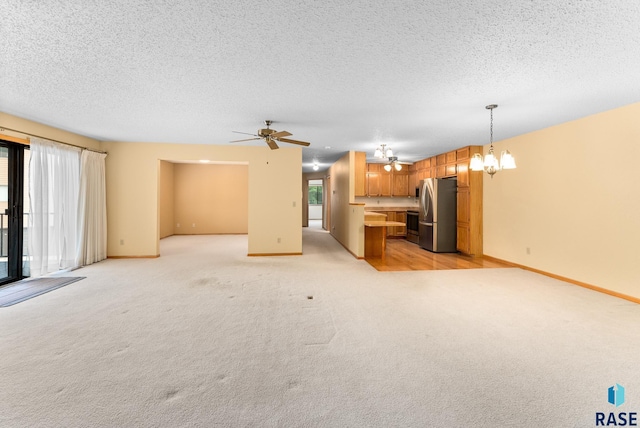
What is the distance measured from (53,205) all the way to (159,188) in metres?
1.77

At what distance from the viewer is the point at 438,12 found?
1.76m

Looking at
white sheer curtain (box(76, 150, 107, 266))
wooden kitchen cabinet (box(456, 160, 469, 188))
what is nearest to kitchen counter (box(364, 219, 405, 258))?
wooden kitchen cabinet (box(456, 160, 469, 188))

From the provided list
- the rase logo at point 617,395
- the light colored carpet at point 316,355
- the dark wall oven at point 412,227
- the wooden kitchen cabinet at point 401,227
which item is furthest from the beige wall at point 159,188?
the rase logo at point 617,395

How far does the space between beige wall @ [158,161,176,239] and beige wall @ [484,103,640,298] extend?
9157mm

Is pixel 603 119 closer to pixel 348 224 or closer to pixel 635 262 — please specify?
pixel 635 262

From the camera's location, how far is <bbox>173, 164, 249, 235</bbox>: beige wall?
9.55 m

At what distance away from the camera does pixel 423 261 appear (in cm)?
561

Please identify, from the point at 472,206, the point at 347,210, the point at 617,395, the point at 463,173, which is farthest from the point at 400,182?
the point at 617,395

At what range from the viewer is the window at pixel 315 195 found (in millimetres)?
15136

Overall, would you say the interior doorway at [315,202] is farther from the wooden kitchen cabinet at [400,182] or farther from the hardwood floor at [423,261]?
the hardwood floor at [423,261]

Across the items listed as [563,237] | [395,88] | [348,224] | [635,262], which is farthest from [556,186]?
[348,224]

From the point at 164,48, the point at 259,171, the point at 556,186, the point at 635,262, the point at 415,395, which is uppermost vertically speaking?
the point at 164,48

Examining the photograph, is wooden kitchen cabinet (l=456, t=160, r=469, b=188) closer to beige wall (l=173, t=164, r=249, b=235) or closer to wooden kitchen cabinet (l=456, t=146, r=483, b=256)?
wooden kitchen cabinet (l=456, t=146, r=483, b=256)

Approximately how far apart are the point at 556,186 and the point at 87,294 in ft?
23.2
